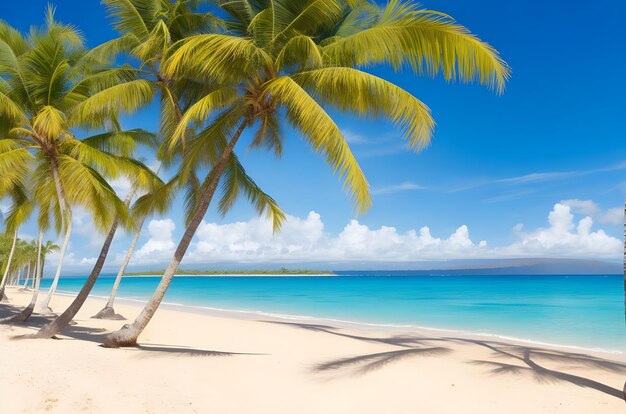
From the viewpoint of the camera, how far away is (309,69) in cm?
870

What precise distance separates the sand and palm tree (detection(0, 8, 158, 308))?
3.09m

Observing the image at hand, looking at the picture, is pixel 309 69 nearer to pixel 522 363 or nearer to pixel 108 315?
pixel 522 363

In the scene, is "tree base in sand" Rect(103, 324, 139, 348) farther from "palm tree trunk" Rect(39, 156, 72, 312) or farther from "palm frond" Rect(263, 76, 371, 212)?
"palm frond" Rect(263, 76, 371, 212)

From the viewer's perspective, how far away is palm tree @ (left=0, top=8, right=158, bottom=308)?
9.36 metres

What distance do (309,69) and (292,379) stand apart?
5.60 m

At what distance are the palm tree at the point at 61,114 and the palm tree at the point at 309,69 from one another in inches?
66.7

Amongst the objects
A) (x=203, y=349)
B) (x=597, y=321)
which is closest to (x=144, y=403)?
(x=203, y=349)

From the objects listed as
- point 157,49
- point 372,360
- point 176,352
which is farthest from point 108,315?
point 372,360

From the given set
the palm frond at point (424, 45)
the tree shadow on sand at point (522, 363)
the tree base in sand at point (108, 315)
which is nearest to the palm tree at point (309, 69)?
the palm frond at point (424, 45)

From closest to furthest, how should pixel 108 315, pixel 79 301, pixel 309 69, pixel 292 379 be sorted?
pixel 292 379, pixel 309 69, pixel 79 301, pixel 108 315

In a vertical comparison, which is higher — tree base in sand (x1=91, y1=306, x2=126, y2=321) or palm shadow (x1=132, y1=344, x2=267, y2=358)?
palm shadow (x1=132, y1=344, x2=267, y2=358)

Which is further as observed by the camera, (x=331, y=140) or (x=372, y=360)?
(x=372, y=360)

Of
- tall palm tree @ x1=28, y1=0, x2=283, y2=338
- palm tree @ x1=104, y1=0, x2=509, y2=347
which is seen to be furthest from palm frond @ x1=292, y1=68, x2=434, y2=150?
tall palm tree @ x1=28, y1=0, x2=283, y2=338

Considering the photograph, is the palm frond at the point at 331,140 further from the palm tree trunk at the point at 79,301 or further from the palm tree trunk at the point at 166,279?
the palm tree trunk at the point at 79,301
